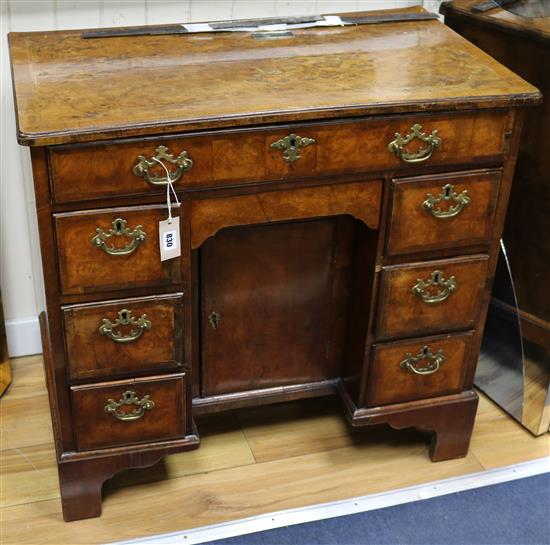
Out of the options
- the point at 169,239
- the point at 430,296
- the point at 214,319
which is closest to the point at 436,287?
the point at 430,296

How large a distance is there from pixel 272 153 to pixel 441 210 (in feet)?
1.18

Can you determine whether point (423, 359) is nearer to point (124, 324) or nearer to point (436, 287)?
point (436, 287)

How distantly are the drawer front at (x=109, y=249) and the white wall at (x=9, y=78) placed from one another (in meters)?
0.59

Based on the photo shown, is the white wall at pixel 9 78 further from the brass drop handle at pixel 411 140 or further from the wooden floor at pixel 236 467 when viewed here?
the brass drop handle at pixel 411 140

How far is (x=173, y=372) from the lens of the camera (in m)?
1.77

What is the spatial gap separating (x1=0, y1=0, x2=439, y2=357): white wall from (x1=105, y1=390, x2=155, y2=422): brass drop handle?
62 cm

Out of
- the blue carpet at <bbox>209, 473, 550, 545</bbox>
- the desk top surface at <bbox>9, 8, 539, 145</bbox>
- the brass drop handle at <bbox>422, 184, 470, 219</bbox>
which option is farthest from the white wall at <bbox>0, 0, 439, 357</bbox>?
the blue carpet at <bbox>209, 473, 550, 545</bbox>

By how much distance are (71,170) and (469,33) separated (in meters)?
1.06

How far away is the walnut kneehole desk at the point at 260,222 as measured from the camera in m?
1.55

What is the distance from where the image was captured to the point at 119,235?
1.58 m

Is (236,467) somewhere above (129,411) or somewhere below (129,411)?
below

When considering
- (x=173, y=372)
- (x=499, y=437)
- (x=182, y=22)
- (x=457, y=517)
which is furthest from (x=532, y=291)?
(x=182, y=22)

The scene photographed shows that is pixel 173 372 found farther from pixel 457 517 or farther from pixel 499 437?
pixel 499 437

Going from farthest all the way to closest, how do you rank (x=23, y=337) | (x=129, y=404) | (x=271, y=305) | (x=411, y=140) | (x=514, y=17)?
(x=23, y=337), (x=514, y=17), (x=271, y=305), (x=129, y=404), (x=411, y=140)
